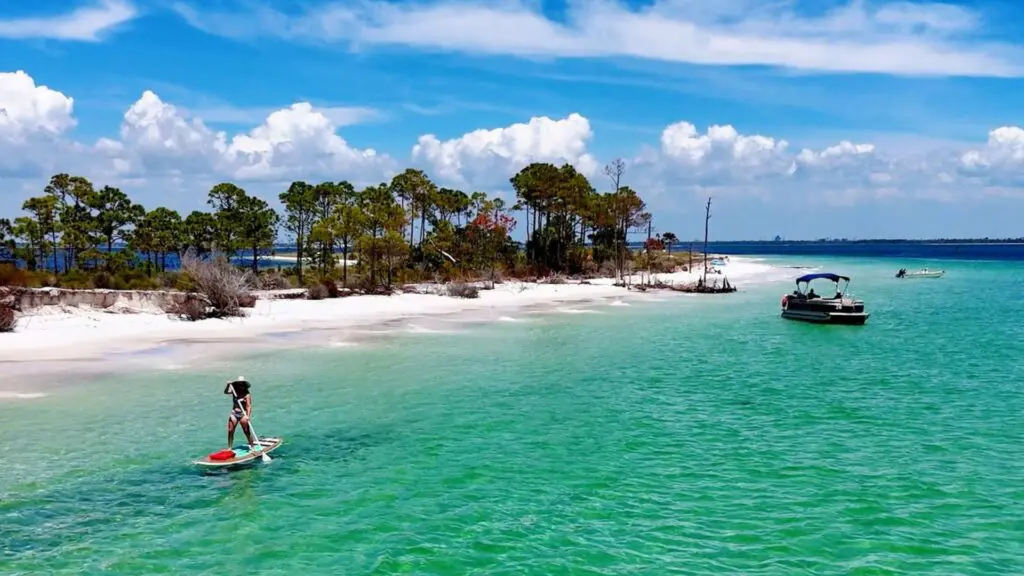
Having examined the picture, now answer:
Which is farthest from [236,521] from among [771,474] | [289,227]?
[289,227]

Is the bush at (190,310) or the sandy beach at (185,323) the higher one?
the bush at (190,310)

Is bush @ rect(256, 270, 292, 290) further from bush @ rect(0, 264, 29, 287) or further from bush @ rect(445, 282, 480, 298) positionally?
bush @ rect(0, 264, 29, 287)

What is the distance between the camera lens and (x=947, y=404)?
71.9 ft

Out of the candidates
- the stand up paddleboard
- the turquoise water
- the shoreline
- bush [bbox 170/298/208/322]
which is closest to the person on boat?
the stand up paddleboard

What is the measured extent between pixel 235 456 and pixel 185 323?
958 inches

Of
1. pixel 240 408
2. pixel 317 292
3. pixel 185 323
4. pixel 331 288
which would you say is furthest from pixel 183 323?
pixel 240 408

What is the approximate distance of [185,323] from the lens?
37.2m

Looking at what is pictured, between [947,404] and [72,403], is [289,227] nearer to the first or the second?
[72,403]

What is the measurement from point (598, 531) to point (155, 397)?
1588 centimetres

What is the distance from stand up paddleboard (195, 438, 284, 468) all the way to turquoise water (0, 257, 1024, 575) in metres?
0.42

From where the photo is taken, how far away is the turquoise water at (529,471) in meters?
11.6

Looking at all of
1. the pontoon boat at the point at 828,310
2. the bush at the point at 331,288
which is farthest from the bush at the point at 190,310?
the pontoon boat at the point at 828,310

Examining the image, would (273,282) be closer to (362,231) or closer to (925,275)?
(362,231)

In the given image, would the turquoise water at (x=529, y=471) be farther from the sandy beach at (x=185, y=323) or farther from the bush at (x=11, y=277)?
the bush at (x=11, y=277)
